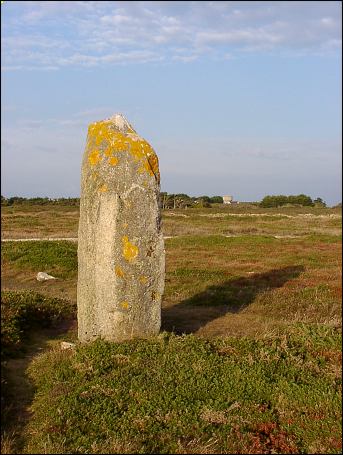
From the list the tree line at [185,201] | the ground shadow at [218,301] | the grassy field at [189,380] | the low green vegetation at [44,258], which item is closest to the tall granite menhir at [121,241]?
the grassy field at [189,380]

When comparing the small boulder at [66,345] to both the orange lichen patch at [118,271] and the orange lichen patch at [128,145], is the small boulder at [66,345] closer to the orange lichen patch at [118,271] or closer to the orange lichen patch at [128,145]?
the orange lichen patch at [118,271]

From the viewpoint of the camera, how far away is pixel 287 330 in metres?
10.9

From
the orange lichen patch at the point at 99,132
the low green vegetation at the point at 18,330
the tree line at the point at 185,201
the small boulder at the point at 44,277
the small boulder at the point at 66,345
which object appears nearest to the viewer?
the low green vegetation at the point at 18,330

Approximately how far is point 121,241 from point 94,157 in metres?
1.89

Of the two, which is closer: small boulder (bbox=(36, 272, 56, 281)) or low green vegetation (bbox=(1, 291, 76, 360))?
low green vegetation (bbox=(1, 291, 76, 360))

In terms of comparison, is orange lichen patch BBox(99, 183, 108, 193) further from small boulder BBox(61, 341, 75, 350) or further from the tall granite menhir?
small boulder BBox(61, 341, 75, 350)

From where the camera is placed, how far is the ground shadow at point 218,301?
12758 mm

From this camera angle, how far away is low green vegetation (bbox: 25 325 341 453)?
252 inches

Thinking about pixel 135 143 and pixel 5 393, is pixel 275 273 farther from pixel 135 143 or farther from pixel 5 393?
pixel 5 393

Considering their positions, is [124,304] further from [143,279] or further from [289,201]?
[289,201]

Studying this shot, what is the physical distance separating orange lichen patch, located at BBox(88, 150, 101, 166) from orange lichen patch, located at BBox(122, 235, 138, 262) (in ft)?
5.64

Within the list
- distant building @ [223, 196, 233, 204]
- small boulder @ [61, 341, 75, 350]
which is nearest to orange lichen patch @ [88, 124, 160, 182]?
small boulder @ [61, 341, 75, 350]

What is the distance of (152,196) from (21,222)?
159ft

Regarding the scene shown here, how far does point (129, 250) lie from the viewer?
1049 centimetres
